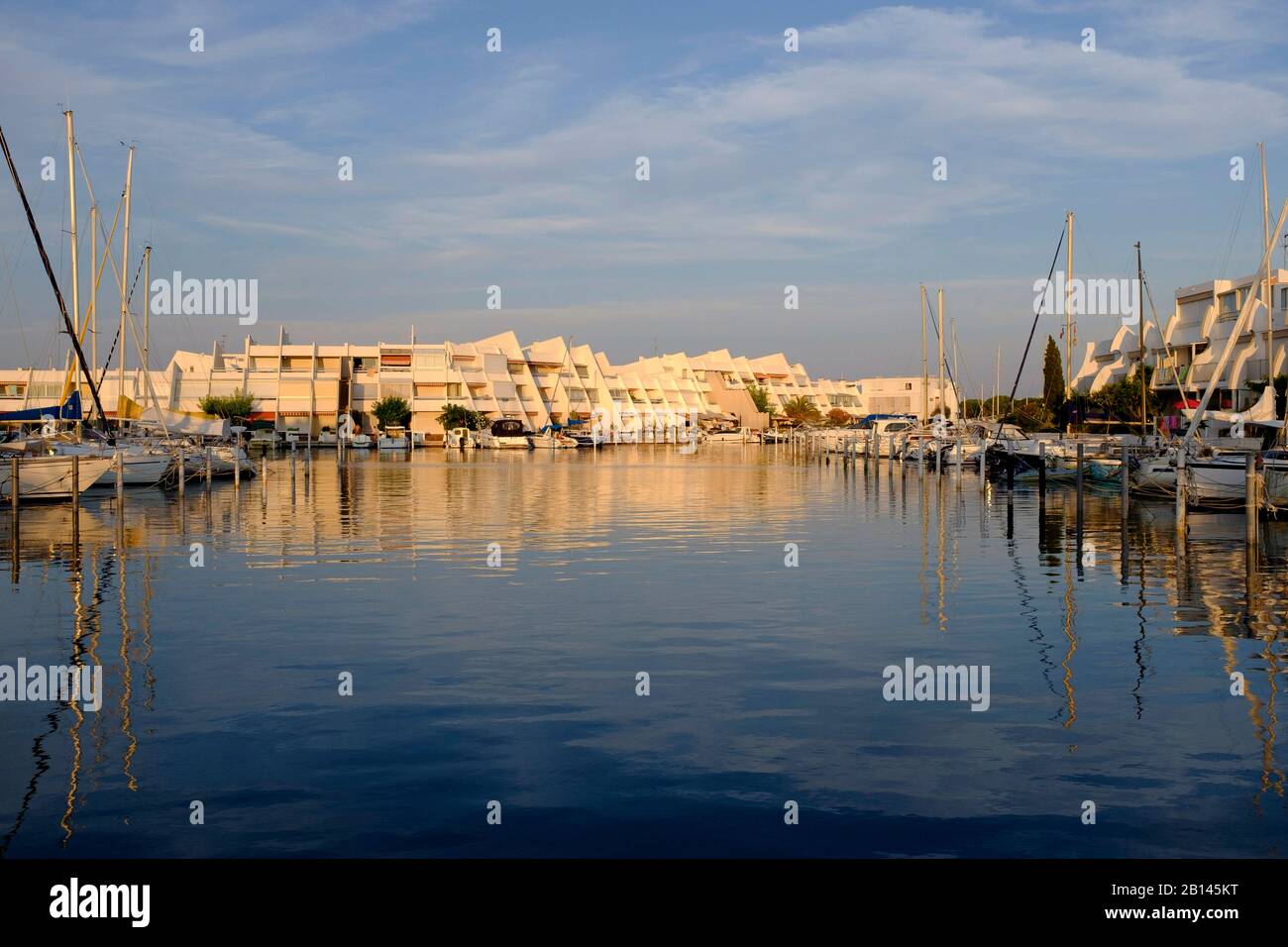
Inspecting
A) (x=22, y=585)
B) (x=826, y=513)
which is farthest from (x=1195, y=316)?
(x=22, y=585)

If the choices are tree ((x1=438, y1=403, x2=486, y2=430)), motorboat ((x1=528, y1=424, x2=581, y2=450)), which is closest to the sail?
motorboat ((x1=528, y1=424, x2=581, y2=450))

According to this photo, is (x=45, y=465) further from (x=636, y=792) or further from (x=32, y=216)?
(x=636, y=792)

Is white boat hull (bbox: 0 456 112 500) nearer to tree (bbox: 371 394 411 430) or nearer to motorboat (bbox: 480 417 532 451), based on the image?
motorboat (bbox: 480 417 532 451)

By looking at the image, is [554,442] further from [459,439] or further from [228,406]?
[228,406]

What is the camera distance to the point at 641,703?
41.3 ft

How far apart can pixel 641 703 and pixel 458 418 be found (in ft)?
422

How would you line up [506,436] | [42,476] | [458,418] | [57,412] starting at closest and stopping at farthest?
1. [42,476]
2. [57,412]
3. [506,436]
4. [458,418]

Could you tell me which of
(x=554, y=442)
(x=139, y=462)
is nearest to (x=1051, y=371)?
(x=554, y=442)

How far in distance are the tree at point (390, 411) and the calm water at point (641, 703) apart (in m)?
111

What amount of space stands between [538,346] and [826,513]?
128 metres

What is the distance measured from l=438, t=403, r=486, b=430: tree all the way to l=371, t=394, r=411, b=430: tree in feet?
14.5

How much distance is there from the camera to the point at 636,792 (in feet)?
31.6

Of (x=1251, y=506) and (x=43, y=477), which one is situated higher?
(x=43, y=477)

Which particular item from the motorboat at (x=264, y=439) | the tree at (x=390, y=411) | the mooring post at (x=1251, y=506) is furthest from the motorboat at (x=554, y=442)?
the mooring post at (x=1251, y=506)
